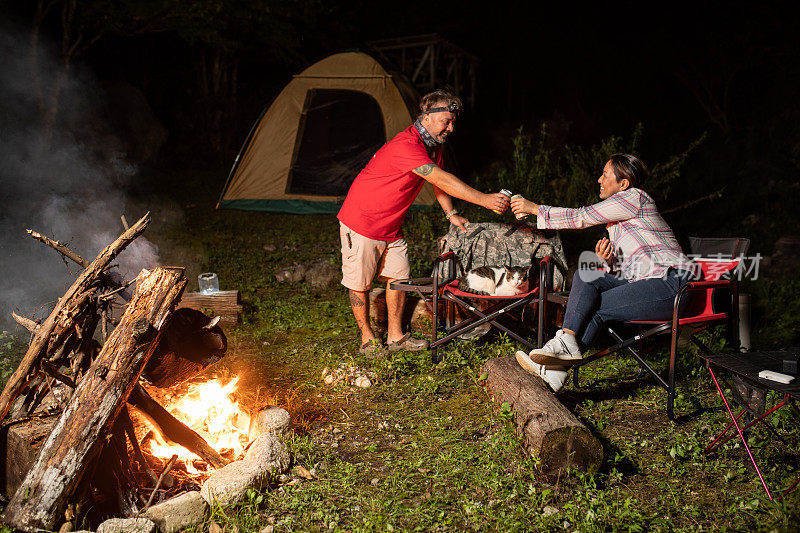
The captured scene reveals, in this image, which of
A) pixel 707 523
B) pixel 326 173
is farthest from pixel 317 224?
pixel 707 523

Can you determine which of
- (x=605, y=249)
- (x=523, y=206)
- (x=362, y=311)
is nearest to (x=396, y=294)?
(x=362, y=311)

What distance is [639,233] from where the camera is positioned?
3.36 meters

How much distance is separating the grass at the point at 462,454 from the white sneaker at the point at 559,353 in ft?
1.15

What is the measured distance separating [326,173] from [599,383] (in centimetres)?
588

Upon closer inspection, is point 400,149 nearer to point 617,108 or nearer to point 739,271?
point 739,271

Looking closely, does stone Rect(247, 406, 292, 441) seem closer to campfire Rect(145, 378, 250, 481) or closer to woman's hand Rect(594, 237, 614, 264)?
campfire Rect(145, 378, 250, 481)

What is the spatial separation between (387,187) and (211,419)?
181cm

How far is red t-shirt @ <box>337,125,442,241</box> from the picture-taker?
3.86 metres

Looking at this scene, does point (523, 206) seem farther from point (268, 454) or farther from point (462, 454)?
point (268, 454)

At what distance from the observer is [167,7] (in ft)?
30.2

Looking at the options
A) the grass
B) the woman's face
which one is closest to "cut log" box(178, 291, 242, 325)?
the grass

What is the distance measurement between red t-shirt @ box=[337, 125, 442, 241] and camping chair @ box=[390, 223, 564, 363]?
453 millimetres

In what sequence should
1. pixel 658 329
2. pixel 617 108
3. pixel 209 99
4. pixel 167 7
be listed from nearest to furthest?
1. pixel 658 329
2. pixel 167 7
3. pixel 209 99
4. pixel 617 108

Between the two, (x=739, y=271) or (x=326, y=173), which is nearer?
(x=739, y=271)
